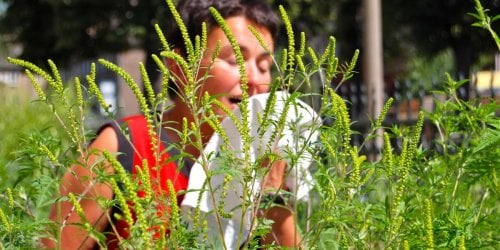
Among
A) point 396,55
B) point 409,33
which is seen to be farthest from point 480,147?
point 396,55

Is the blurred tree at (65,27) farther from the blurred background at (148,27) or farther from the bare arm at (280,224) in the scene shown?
the bare arm at (280,224)

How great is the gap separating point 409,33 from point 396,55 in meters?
3.71

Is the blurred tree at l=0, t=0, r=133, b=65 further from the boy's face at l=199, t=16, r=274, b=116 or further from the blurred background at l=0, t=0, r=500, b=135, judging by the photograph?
the boy's face at l=199, t=16, r=274, b=116

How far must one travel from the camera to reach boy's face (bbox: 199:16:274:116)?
206cm

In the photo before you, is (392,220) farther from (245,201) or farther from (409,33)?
(409,33)

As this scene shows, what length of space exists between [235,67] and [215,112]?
8.1 inches

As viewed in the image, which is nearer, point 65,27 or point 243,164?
point 243,164

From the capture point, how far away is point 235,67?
6.97 ft

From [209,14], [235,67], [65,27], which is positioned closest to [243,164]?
[235,67]

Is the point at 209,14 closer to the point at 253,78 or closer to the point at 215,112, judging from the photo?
the point at 253,78

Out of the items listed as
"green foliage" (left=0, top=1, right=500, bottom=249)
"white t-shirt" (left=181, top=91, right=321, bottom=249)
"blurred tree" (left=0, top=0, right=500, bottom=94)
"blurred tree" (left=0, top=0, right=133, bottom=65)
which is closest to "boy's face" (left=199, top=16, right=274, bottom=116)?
"white t-shirt" (left=181, top=91, right=321, bottom=249)

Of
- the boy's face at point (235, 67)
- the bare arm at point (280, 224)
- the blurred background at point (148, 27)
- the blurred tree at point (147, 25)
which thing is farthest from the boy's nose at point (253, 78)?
the blurred tree at point (147, 25)

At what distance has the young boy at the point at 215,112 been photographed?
1.86 m

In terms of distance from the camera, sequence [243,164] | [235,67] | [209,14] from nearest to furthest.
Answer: [243,164] → [235,67] → [209,14]
